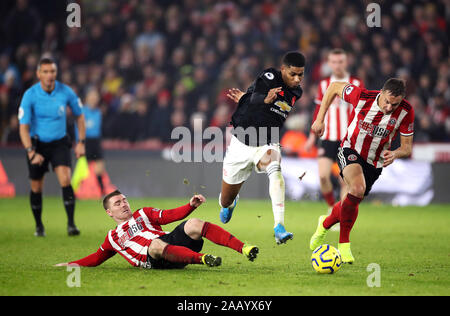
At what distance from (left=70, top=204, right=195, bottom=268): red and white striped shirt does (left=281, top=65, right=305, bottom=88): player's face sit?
5.97 ft

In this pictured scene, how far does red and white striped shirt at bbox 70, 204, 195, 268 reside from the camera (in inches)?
244

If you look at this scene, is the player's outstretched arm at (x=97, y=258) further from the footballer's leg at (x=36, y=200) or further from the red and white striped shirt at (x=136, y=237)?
the footballer's leg at (x=36, y=200)

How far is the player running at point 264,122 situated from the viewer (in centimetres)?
696

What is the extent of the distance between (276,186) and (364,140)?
3.31 ft

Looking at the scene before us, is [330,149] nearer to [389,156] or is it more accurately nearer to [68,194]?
[389,156]

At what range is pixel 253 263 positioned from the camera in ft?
22.5

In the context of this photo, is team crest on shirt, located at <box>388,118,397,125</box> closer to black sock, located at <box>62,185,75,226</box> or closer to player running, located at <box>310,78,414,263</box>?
player running, located at <box>310,78,414,263</box>

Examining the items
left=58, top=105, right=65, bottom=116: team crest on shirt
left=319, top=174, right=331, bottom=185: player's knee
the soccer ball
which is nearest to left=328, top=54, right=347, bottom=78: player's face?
left=319, top=174, right=331, bottom=185: player's knee

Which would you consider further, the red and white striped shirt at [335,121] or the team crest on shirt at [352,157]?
the red and white striped shirt at [335,121]

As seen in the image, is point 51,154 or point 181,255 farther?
point 51,154

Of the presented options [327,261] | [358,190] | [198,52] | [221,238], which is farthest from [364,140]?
[198,52]

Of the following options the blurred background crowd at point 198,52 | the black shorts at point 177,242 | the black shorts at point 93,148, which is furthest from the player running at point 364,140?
the blurred background crowd at point 198,52
